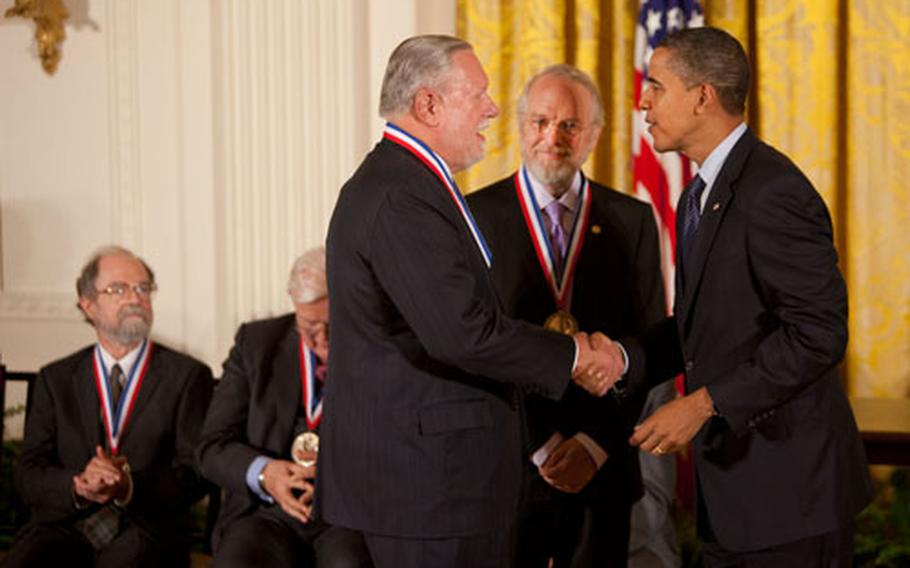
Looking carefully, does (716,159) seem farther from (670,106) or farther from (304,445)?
(304,445)

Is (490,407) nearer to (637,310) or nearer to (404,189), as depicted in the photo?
(404,189)

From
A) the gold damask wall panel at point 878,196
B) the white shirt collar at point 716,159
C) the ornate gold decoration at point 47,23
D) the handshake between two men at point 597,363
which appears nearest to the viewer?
the white shirt collar at point 716,159

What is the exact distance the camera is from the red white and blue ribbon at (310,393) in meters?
4.64

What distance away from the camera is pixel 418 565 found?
3.14m

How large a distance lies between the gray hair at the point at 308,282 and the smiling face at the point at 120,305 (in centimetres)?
69

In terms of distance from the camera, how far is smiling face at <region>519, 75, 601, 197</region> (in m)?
4.16

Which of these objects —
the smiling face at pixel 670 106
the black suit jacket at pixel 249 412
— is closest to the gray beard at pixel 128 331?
the black suit jacket at pixel 249 412

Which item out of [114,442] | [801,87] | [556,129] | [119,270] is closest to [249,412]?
[114,442]

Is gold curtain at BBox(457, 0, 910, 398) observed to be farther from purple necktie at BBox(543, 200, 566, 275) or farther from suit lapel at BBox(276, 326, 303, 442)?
purple necktie at BBox(543, 200, 566, 275)

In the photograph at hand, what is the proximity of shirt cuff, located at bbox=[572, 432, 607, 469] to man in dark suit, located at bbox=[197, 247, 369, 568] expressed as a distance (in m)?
0.91

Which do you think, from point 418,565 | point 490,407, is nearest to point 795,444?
point 490,407

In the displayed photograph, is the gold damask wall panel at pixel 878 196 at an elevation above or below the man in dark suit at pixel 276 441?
above

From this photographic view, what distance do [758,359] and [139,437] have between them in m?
2.63

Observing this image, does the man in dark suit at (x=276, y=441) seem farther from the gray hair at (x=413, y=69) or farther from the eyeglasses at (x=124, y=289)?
the gray hair at (x=413, y=69)
